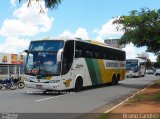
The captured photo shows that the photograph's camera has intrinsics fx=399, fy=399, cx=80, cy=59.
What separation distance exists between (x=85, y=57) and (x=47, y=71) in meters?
4.60

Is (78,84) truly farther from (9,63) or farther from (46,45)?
(9,63)

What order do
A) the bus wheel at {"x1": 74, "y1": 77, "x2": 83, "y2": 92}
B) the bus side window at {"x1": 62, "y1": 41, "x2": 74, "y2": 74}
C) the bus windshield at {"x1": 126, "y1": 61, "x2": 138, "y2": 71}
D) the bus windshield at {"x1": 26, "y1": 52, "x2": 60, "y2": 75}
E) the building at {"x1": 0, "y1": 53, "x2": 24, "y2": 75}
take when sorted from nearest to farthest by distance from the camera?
1. the bus windshield at {"x1": 26, "y1": 52, "x2": 60, "y2": 75}
2. the bus side window at {"x1": 62, "y1": 41, "x2": 74, "y2": 74}
3. the bus wheel at {"x1": 74, "y1": 77, "x2": 83, "y2": 92}
4. the building at {"x1": 0, "y1": 53, "x2": 24, "y2": 75}
5. the bus windshield at {"x1": 126, "y1": 61, "x2": 138, "y2": 71}

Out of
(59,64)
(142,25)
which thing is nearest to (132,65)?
(142,25)

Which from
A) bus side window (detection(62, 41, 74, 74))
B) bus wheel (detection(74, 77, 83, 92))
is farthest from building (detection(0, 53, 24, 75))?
bus side window (detection(62, 41, 74, 74))

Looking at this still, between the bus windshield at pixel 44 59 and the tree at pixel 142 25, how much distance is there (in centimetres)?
891

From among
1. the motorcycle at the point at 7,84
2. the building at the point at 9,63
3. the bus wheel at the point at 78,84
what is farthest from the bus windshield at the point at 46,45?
the building at the point at 9,63

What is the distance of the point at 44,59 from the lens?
2269 centimetres

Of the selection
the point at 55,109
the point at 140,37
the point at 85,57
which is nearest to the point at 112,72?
the point at 140,37

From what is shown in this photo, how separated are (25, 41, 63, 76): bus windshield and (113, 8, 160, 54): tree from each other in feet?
29.2

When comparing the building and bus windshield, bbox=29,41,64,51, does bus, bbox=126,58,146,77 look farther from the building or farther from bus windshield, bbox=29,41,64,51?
bus windshield, bbox=29,41,64,51

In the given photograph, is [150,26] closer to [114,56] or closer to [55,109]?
[114,56]

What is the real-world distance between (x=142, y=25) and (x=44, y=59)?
34.2ft

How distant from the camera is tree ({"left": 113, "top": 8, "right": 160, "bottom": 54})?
29594mm

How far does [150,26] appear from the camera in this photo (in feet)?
97.1
